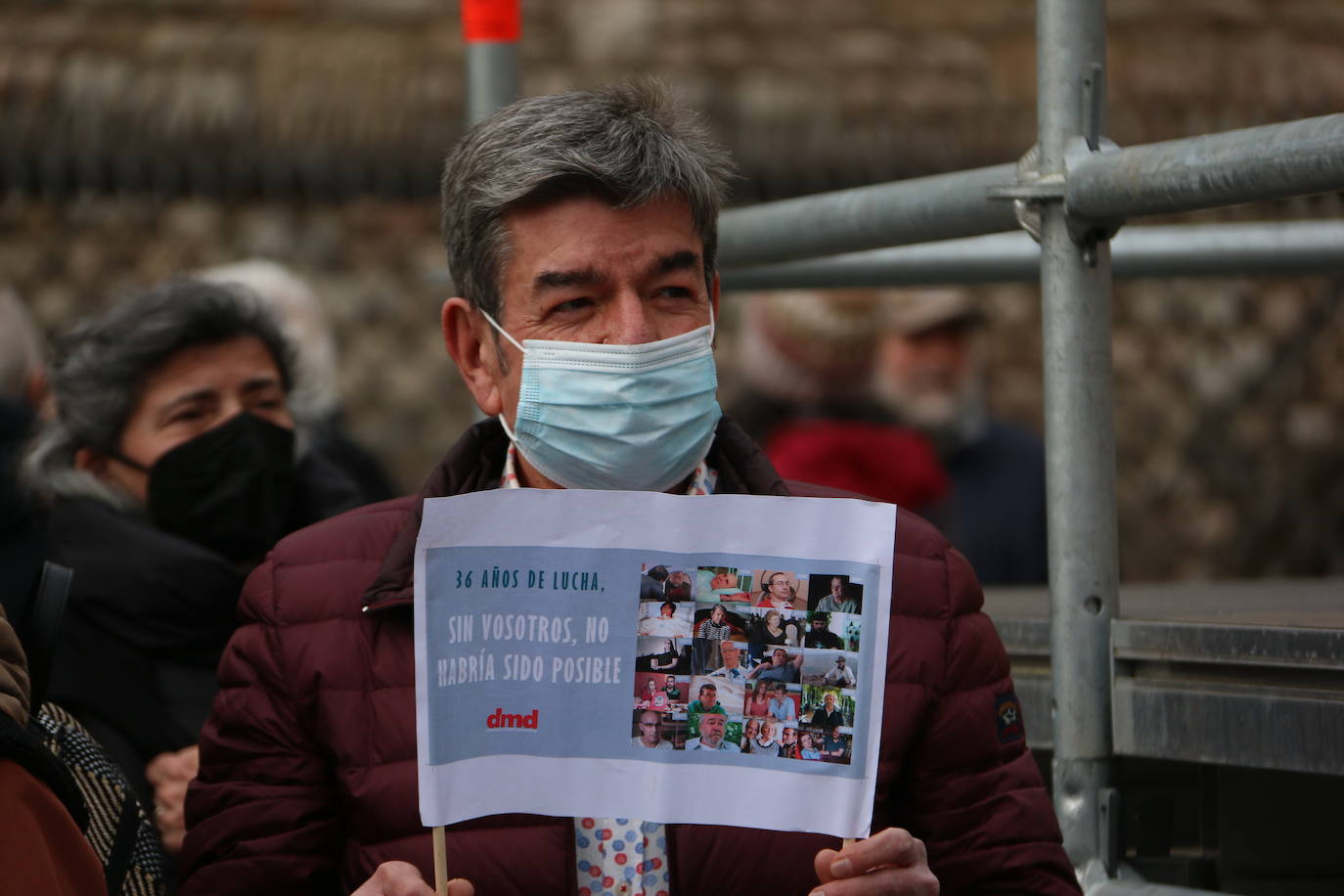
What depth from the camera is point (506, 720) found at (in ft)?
6.65

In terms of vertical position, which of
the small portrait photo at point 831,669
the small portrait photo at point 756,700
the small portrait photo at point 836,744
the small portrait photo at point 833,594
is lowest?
the small portrait photo at point 836,744

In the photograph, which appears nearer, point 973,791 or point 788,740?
point 788,740

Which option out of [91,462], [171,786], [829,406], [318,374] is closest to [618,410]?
[171,786]

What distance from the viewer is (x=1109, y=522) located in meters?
2.29

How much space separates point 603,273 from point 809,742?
61 cm

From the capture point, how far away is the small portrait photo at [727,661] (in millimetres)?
2000

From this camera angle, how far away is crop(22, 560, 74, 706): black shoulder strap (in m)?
2.31

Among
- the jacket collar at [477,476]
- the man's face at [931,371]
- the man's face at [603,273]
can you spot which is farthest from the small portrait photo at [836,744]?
the man's face at [931,371]

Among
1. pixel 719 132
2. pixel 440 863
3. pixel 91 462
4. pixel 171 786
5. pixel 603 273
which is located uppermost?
pixel 719 132

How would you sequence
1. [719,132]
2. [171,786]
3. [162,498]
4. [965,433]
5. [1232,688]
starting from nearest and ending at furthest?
[1232,688] → [171,786] → [162,498] → [965,433] → [719,132]

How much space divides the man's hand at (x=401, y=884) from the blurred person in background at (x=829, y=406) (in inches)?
101

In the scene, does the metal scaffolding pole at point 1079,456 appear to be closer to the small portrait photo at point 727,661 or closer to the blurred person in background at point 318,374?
the small portrait photo at point 727,661

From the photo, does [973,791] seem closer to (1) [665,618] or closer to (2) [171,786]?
(1) [665,618]

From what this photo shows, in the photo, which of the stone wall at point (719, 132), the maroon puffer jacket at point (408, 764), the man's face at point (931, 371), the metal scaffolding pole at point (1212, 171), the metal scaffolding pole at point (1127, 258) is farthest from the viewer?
the stone wall at point (719, 132)
